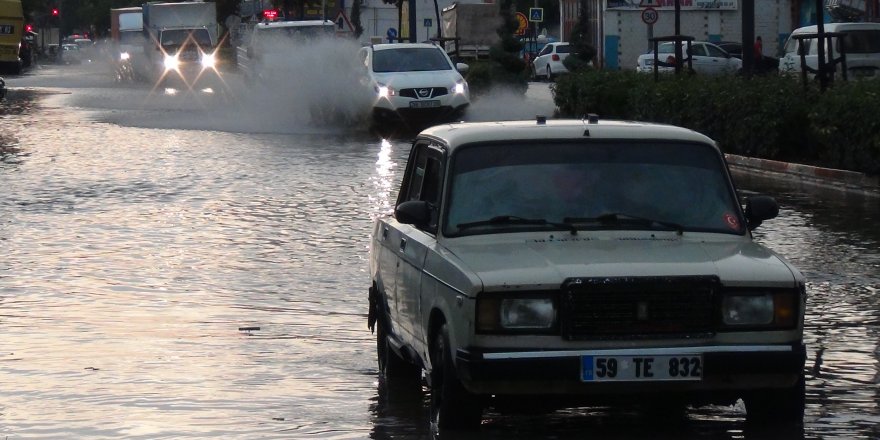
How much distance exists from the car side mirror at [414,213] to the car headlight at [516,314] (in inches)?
40.5

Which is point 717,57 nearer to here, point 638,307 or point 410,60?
point 410,60

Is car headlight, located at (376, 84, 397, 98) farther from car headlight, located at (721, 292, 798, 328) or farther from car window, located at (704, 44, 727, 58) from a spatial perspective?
car headlight, located at (721, 292, 798, 328)

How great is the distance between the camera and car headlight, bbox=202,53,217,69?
5606 centimetres

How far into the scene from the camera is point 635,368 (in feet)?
21.6

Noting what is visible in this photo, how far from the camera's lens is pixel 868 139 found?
1939cm

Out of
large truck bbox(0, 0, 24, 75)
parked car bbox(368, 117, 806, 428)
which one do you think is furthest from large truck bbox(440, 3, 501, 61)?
parked car bbox(368, 117, 806, 428)

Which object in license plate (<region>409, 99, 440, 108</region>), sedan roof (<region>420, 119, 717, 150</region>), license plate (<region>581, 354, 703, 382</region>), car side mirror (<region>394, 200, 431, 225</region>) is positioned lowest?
license plate (<region>581, 354, 703, 382</region>)

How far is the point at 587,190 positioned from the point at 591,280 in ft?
Result: 3.10

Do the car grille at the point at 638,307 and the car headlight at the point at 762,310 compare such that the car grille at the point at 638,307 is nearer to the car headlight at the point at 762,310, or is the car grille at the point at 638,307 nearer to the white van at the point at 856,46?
the car headlight at the point at 762,310

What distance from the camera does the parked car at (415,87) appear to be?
99.8 feet

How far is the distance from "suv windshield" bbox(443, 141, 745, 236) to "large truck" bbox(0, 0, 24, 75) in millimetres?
69545

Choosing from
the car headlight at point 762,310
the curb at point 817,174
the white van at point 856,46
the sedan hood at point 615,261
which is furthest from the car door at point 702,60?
the car headlight at point 762,310

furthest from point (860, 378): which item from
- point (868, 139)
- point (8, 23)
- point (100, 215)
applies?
point (8, 23)

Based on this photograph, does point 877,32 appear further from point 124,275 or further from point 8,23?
point 8,23
